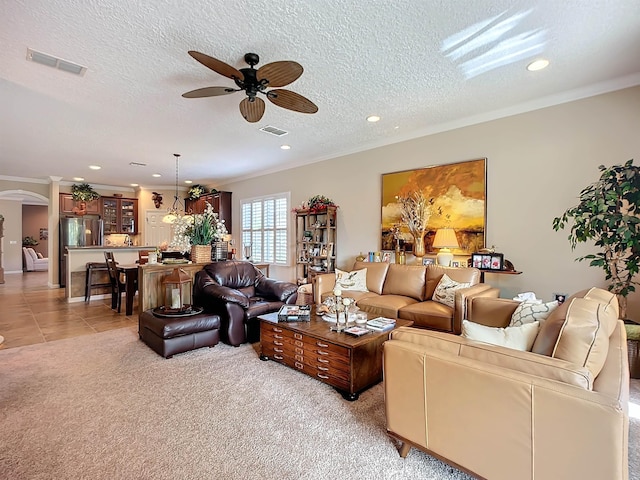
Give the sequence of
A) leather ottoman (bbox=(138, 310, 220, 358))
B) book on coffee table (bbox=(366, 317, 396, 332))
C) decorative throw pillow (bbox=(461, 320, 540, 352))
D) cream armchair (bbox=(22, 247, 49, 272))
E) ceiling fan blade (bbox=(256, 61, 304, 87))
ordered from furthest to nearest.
Result: cream armchair (bbox=(22, 247, 49, 272)) < leather ottoman (bbox=(138, 310, 220, 358)) < book on coffee table (bbox=(366, 317, 396, 332)) < ceiling fan blade (bbox=(256, 61, 304, 87)) < decorative throw pillow (bbox=(461, 320, 540, 352))

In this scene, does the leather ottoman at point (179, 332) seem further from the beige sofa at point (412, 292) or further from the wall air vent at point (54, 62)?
the wall air vent at point (54, 62)

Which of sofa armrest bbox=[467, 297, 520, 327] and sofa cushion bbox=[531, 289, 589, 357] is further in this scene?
sofa armrest bbox=[467, 297, 520, 327]

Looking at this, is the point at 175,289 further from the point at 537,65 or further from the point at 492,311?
the point at 537,65

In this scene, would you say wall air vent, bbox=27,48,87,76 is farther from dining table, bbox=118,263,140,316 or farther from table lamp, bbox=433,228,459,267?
table lamp, bbox=433,228,459,267

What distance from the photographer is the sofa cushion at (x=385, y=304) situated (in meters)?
3.83

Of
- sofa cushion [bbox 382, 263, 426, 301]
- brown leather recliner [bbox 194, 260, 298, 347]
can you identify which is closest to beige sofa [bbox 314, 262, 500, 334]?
sofa cushion [bbox 382, 263, 426, 301]

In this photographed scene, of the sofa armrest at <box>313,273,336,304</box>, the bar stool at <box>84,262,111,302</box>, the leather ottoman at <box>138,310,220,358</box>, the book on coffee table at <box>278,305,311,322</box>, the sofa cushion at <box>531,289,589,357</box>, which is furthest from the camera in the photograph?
the bar stool at <box>84,262,111,302</box>

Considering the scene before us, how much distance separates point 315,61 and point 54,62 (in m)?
2.35

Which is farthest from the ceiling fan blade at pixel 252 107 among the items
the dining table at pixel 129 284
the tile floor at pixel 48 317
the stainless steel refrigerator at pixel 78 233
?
the stainless steel refrigerator at pixel 78 233

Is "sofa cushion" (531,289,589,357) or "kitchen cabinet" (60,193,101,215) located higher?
"kitchen cabinet" (60,193,101,215)

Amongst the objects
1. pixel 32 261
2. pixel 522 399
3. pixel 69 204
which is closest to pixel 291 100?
pixel 522 399

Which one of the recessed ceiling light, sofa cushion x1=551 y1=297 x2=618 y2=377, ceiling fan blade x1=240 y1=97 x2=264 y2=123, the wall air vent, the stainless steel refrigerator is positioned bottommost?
sofa cushion x1=551 y1=297 x2=618 y2=377

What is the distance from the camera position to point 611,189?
288 cm

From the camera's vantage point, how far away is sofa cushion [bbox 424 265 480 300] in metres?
3.84
